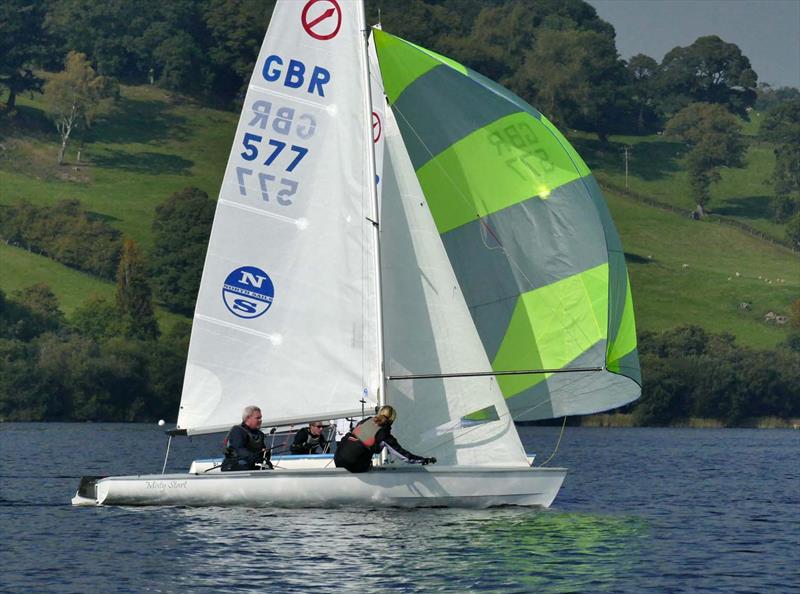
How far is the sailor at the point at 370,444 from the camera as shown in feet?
91.6

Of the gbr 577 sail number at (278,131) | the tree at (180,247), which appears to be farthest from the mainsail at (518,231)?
the tree at (180,247)

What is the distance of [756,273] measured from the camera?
15775 centimetres

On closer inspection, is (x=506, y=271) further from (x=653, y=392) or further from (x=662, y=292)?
(x=662, y=292)

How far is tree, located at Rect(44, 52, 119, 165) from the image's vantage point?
172 metres

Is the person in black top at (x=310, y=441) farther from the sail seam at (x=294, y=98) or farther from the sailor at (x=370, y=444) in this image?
the sail seam at (x=294, y=98)

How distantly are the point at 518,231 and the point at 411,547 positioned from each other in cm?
769

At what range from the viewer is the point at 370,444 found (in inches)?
1101

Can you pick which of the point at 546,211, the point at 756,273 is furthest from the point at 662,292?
the point at 546,211

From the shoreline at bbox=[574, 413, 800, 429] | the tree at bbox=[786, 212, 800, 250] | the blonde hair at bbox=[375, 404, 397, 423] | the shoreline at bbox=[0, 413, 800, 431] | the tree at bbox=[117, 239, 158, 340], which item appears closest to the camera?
the blonde hair at bbox=[375, 404, 397, 423]

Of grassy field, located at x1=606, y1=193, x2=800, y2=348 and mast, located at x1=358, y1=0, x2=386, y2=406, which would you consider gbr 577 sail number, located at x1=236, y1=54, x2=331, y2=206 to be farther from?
grassy field, located at x1=606, y1=193, x2=800, y2=348

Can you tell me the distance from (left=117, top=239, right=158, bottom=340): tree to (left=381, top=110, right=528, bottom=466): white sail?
8925cm

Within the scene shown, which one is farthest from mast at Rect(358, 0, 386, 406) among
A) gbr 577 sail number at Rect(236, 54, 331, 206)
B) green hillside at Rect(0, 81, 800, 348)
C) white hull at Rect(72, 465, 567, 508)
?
green hillside at Rect(0, 81, 800, 348)

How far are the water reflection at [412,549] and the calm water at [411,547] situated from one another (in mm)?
34

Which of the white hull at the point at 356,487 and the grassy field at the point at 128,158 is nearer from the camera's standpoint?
the white hull at the point at 356,487
